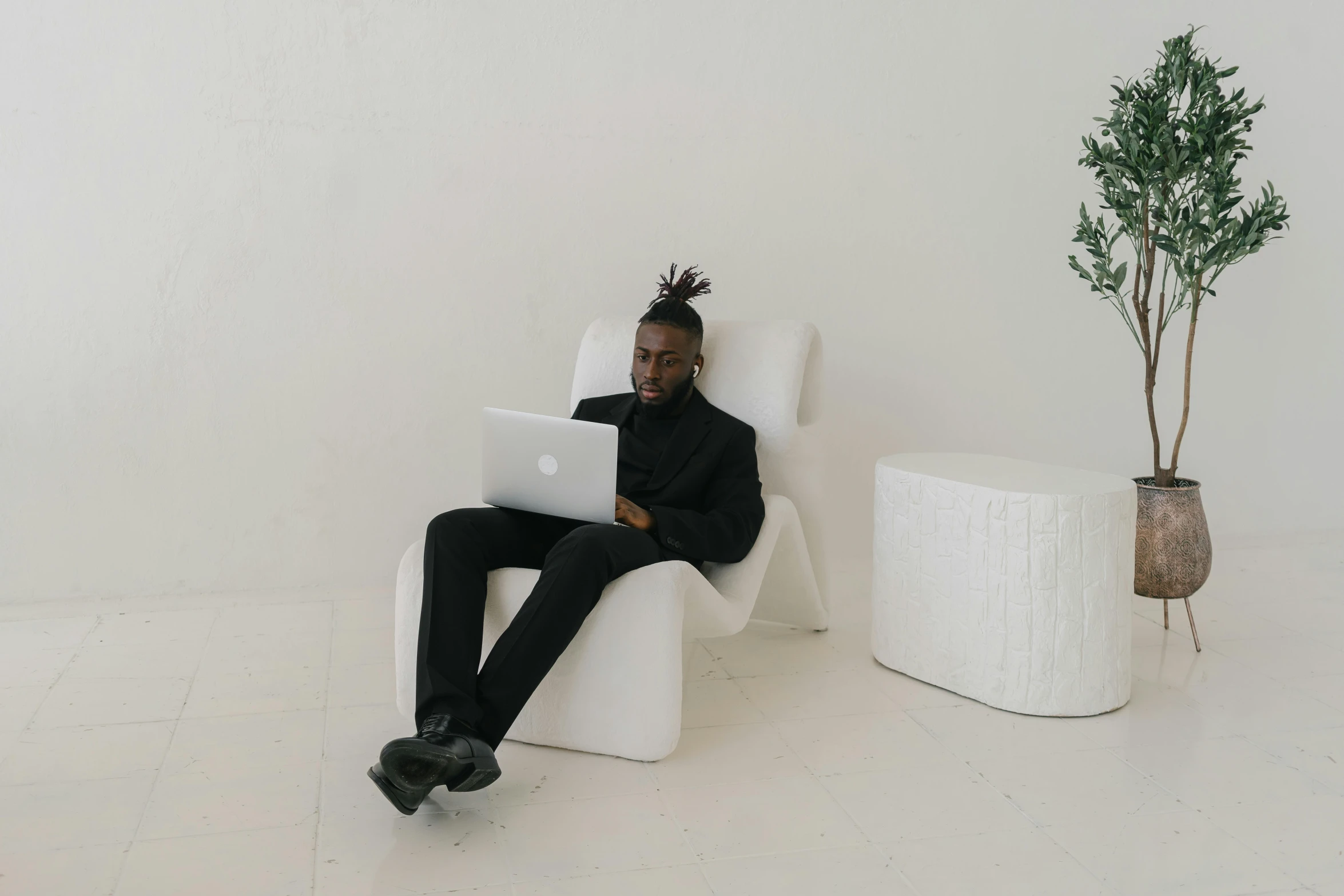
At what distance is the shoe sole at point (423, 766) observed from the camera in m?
1.99

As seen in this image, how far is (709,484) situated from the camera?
2.83 meters

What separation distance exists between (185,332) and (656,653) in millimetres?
2095

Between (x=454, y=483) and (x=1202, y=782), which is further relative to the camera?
(x=454, y=483)

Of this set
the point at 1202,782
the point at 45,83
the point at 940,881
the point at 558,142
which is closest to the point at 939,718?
the point at 1202,782

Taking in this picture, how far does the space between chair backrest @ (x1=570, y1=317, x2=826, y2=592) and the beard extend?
0.21m

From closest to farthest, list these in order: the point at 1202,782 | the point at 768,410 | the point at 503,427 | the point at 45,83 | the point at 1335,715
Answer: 1. the point at 1202,782
2. the point at 503,427
3. the point at 1335,715
4. the point at 768,410
5. the point at 45,83

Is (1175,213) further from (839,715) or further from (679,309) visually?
(839,715)

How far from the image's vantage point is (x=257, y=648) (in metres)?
3.11

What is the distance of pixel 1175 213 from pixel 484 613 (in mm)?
2137

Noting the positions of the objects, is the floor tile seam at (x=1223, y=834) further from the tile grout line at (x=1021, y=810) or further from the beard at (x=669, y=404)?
the beard at (x=669, y=404)

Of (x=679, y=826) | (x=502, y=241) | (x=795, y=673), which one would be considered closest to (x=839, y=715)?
(x=795, y=673)

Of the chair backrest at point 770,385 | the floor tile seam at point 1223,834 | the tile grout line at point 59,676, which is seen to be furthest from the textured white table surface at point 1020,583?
the tile grout line at point 59,676

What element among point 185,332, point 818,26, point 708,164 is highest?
point 818,26

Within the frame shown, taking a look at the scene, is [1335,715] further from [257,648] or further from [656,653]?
[257,648]
